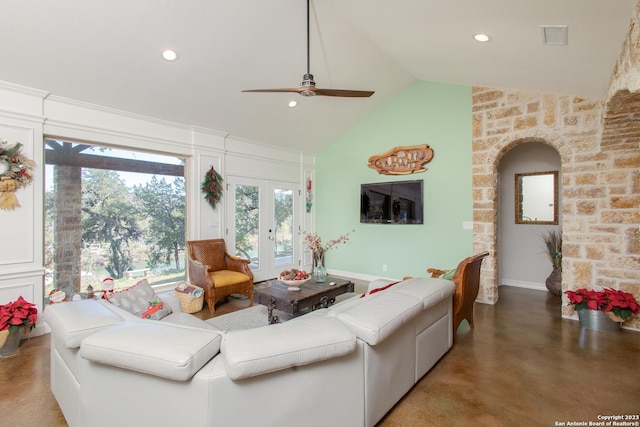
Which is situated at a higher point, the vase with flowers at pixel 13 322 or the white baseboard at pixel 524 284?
the vase with flowers at pixel 13 322

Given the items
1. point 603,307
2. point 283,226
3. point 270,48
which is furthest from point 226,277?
point 603,307

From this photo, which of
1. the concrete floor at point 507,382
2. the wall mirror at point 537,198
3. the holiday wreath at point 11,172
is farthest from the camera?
the wall mirror at point 537,198

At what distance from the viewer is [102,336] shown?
1.42 m

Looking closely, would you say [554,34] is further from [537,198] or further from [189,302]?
[189,302]

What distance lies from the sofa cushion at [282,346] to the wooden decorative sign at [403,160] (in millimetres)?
4108

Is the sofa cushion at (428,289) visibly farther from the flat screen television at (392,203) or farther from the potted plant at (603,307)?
the flat screen television at (392,203)

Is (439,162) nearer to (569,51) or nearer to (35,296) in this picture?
(569,51)

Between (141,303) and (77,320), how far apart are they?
118cm

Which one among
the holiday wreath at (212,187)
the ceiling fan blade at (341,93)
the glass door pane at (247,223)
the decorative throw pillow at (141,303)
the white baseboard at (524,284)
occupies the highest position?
the ceiling fan blade at (341,93)

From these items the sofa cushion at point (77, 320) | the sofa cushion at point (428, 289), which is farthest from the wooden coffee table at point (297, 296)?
the sofa cushion at point (77, 320)

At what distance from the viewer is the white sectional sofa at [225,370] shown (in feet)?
4.25

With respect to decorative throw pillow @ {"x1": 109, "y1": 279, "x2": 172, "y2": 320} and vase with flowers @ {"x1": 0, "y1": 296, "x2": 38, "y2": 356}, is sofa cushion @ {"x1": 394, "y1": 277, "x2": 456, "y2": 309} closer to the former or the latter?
decorative throw pillow @ {"x1": 109, "y1": 279, "x2": 172, "y2": 320}

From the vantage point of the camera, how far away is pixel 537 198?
5.24m

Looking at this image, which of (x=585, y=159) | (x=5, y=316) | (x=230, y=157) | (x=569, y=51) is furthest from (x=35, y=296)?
(x=585, y=159)
